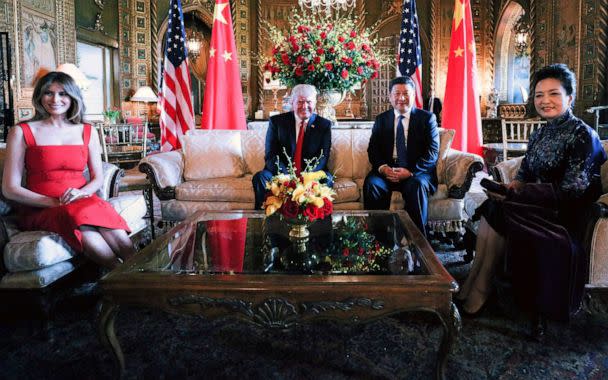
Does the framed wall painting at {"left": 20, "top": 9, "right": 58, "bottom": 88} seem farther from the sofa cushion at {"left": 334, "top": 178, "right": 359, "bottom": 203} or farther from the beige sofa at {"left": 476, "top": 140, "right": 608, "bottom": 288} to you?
the beige sofa at {"left": 476, "top": 140, "right": 608, "bottom": 288}

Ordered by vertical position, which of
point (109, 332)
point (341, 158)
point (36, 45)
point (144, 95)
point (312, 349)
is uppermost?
point (36, 45)

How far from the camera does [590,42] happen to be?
8047 millimetres

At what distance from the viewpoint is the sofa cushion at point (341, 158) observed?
13.3 feet

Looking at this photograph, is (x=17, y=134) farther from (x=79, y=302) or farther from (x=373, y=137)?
(x=373, y=137)

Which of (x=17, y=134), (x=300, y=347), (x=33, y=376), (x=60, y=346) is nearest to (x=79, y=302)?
(x=60, y=346)

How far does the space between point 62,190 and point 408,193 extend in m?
2.26

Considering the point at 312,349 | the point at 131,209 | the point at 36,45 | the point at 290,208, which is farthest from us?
the point at 36,45

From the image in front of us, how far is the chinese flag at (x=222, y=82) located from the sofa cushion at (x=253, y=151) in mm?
1303

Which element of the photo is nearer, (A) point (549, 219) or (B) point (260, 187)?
(A) point (549, 219)

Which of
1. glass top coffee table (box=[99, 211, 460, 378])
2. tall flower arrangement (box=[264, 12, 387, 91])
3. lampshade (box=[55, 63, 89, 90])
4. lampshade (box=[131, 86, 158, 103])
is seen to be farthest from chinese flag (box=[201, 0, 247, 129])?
lampshade (box=[131, 86, 158, 103])

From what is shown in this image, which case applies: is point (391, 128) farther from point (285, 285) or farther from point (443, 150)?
point (285, 285)

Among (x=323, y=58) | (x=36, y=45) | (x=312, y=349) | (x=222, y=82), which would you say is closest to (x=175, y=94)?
(x=222, y=82)

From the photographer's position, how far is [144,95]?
9922mm

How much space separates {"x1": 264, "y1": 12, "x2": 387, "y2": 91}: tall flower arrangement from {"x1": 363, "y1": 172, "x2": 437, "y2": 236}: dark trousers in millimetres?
1215
